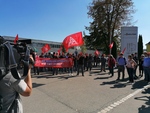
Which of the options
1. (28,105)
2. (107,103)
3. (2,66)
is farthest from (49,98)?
(2,66)

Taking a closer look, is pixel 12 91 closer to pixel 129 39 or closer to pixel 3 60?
pixel 3 60

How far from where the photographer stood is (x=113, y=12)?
3453cm

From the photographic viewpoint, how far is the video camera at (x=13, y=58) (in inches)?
54.6

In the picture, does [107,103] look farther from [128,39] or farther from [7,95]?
[128,39]

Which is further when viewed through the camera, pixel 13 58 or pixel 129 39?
pixel 129 39

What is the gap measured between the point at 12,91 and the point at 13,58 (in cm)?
58

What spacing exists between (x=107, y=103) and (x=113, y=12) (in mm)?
30156

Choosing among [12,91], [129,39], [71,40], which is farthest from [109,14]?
[12,91]

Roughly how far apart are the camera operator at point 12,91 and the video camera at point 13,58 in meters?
0.22

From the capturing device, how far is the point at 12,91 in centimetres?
187

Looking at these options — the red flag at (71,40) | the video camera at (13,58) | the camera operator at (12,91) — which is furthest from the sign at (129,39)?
the video camera at (13,58)

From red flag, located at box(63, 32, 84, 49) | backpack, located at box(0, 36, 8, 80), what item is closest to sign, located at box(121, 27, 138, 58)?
red flag, located at box(63, 32, 84, 49)

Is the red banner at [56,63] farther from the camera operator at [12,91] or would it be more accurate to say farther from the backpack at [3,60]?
the backpack at [3,60]

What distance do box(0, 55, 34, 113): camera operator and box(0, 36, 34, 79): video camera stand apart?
0.71ft
